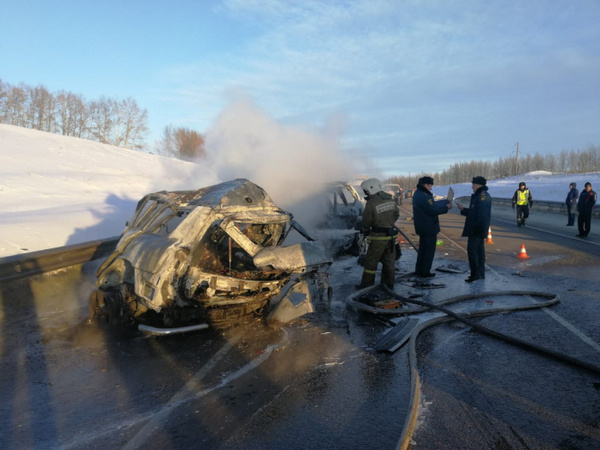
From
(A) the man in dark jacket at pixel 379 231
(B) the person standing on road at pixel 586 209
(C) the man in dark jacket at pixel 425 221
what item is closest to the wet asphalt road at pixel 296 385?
(A) the man in dark jacket at pixel 379 231

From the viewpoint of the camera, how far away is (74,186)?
18.0 m

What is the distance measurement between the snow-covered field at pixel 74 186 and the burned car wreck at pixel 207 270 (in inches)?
118

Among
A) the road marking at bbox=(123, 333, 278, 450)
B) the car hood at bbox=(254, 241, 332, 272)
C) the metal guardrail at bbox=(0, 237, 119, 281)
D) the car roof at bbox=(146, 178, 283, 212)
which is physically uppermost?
the car roof at bbox=(146, 178, 283, 212)

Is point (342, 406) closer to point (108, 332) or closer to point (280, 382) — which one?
point (280, 382)

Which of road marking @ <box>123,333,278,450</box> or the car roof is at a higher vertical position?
the car roof

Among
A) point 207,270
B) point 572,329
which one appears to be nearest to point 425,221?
point 572,329

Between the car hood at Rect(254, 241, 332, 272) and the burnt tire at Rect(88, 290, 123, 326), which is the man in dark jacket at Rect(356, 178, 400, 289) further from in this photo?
the burnt tire at Rect(88, 290, 123, 326)

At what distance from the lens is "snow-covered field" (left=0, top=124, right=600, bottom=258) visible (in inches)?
362

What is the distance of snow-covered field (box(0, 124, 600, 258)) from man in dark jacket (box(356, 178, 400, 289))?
168 inches

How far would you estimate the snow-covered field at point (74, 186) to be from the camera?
9203 millimetres

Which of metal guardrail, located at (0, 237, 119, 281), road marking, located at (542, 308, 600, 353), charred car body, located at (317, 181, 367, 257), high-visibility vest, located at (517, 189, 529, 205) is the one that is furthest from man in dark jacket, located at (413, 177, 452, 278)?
high-visibility vest, located at (517, 189, 529, 205)

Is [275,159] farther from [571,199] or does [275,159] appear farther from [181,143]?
[181,143]

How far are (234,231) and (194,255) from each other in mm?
587

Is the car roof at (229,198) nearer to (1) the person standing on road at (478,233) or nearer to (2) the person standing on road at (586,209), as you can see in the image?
(1) the person standing on road at (478,233)
